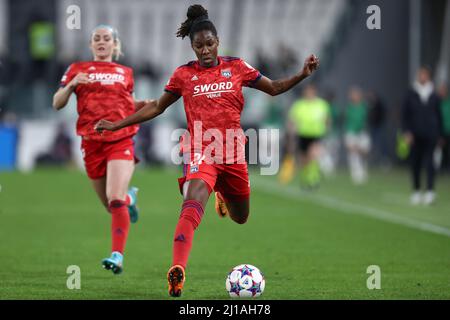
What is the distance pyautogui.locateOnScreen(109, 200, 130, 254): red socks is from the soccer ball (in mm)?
1687

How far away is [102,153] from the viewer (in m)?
11.0

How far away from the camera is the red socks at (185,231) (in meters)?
8.58

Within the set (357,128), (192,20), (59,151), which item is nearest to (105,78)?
(192,20)

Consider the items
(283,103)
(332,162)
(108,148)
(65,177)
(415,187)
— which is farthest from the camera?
(283,103)

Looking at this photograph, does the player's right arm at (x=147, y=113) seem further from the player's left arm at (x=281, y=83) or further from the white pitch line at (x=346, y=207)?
the white pitch line at (x=346, y=207)

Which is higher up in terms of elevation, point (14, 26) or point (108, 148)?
point (14, 26)

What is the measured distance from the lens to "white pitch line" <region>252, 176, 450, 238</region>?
15450 millimetres

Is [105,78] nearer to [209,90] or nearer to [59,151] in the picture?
[209,90]

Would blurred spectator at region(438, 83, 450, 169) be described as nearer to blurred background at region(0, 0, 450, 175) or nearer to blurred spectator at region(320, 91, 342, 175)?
blurred background at region(0, 0, 450, 175)

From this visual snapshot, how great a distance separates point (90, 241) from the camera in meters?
13.9
